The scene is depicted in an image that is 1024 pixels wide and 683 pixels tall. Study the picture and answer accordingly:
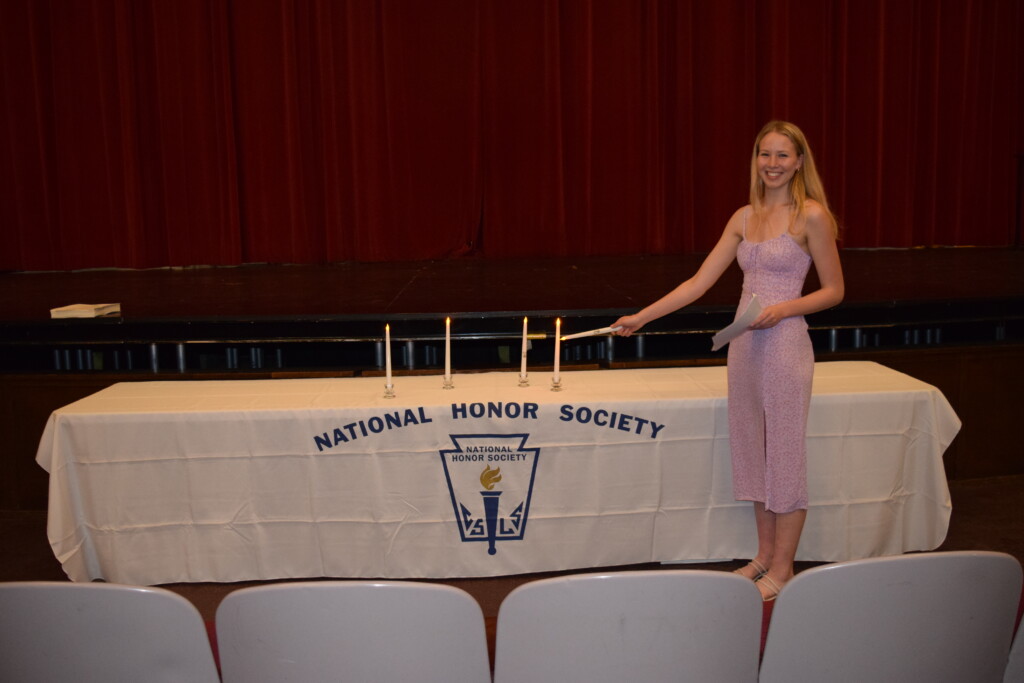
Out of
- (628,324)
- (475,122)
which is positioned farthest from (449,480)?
Answer: (475,122)

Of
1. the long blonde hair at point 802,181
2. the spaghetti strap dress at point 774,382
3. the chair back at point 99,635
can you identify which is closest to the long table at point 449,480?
the spaghetti strap dress at point 774,382

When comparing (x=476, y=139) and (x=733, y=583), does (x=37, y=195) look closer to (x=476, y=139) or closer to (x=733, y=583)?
(x=476, y=139)

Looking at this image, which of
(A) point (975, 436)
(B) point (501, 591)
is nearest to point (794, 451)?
(B) point (501, 591)

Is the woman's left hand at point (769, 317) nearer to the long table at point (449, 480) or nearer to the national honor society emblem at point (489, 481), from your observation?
the long table at point (449, 480)

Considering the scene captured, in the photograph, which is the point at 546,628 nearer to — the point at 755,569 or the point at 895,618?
the point at 895,618

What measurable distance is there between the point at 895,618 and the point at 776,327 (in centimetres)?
131

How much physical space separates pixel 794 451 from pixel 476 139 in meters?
5.73

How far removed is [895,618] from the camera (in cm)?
133

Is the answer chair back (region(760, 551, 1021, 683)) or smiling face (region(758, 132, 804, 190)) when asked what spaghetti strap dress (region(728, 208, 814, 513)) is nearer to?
smiling face (region(758, 132, 804, 190))

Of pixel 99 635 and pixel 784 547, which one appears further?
pixel 784 547

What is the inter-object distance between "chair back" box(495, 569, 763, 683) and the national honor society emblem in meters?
1.47

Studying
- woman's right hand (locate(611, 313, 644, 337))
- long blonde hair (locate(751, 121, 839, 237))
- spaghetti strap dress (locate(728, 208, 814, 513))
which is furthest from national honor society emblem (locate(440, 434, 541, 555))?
long blonde hair (locate(751, 121, 839, 237))

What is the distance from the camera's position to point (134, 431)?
2.77 meters

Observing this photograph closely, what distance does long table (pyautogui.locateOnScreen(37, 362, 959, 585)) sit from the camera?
2.77m
